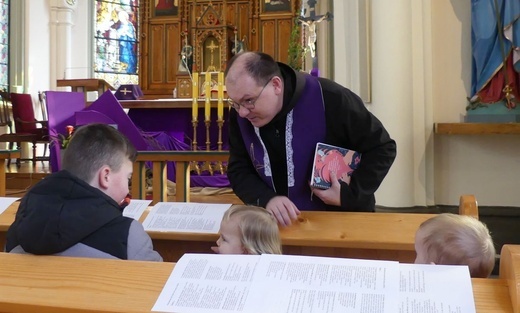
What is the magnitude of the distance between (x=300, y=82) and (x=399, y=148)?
2.51 m

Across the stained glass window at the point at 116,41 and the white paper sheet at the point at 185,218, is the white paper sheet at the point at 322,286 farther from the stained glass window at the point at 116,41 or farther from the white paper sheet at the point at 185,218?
the stained glass window at the point at 116,41

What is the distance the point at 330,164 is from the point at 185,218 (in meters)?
0.66

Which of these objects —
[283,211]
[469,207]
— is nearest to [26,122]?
[283,211]

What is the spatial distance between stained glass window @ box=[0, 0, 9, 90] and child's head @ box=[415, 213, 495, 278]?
35.7 feet

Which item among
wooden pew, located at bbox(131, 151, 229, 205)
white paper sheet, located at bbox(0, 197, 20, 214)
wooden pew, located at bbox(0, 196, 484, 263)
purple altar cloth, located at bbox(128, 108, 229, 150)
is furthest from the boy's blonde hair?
purple altar cloth, located at bbox(128, 108, 229, 150)

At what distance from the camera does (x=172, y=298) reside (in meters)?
1.22

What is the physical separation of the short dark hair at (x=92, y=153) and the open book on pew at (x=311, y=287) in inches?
25.3

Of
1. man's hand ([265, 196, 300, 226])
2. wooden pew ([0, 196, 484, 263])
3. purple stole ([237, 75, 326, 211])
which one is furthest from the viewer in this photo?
purple stole ([237, 75, 326, 211])

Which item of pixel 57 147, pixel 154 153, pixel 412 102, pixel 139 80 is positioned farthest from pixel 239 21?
pixel 154 153

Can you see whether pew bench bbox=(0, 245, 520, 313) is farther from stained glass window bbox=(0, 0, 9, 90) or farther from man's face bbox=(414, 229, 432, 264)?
stained glass window bbox=(0, 0, 9, 90)

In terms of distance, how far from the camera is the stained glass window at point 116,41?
1296 cm

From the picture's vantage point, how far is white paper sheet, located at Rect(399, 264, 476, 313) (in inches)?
43.3

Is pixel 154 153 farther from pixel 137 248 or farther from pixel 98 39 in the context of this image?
pixel 98 39

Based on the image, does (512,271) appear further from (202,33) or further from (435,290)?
(202,33)
